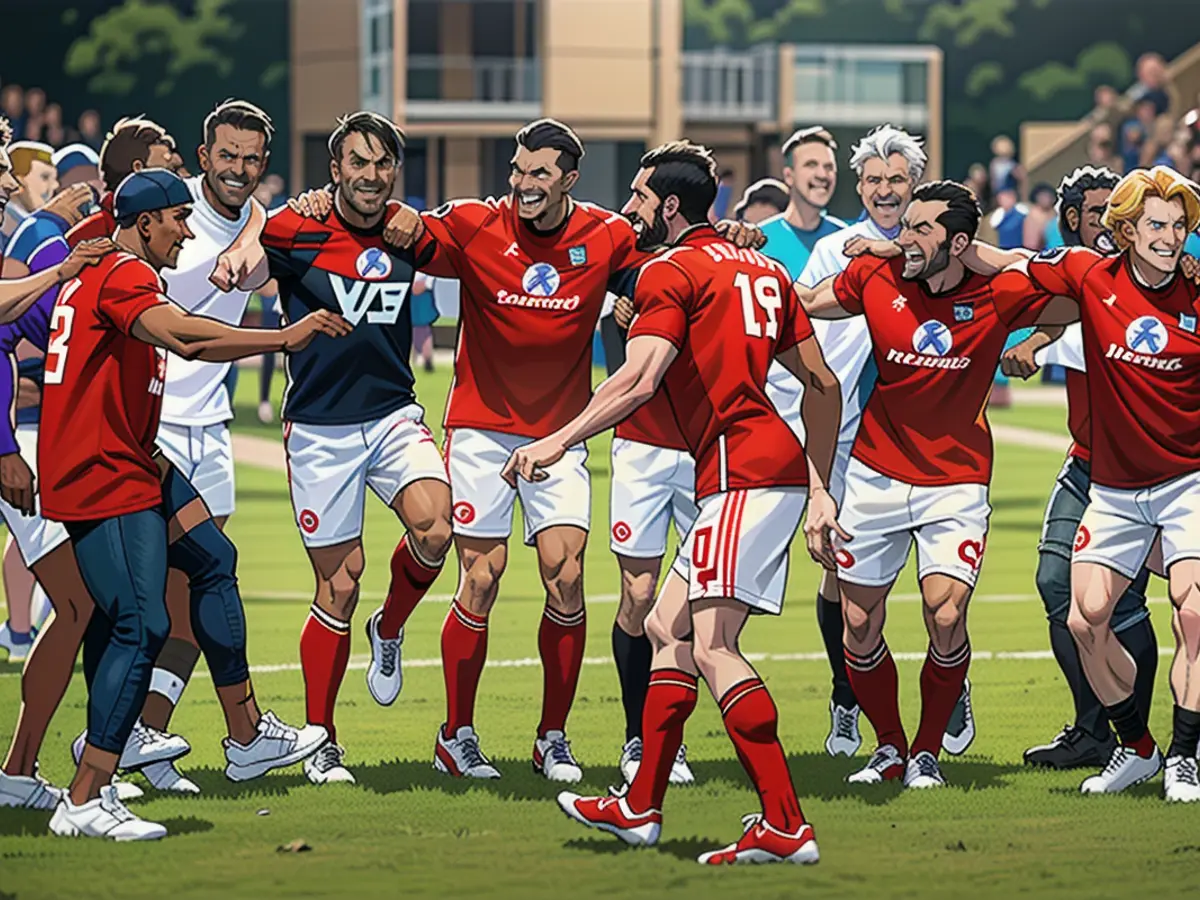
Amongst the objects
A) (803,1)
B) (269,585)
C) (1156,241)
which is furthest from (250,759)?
(803,1)

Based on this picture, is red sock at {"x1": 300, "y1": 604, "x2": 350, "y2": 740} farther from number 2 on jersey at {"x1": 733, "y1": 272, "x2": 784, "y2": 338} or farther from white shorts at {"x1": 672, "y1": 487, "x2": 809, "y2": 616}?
number 2 on jersey at {"x1": 733, "y1": 272, "x2": 784, "y2": 338}

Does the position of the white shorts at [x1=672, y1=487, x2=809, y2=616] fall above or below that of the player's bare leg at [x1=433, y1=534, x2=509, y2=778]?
above

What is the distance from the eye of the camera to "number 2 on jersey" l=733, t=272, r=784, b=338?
782cm

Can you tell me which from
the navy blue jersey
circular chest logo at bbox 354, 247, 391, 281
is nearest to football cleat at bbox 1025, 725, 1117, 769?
the navy blue jersey

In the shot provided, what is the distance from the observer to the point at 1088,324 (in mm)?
8633

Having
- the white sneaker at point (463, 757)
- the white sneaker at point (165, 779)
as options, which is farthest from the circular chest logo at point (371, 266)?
the white sneaker at point (165, 779)

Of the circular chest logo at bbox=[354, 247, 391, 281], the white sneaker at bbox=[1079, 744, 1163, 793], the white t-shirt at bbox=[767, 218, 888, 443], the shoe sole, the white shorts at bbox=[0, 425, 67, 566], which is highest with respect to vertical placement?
the circular chest logo at bbox=[354, 247, 391, 281]

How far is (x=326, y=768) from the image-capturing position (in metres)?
9.07

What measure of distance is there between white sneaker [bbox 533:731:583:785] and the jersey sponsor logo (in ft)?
5.51

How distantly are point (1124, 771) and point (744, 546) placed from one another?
2048 millimetres

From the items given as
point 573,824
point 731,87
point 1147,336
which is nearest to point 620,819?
point 573,824

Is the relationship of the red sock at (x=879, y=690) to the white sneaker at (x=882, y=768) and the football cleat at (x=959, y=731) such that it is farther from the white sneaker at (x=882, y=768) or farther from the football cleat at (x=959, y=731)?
the football cleat at (x=959, y=731)

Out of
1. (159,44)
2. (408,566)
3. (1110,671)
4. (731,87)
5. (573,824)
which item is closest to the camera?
(573,824)

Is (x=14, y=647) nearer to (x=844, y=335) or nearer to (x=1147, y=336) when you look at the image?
(x=844, y=335)
